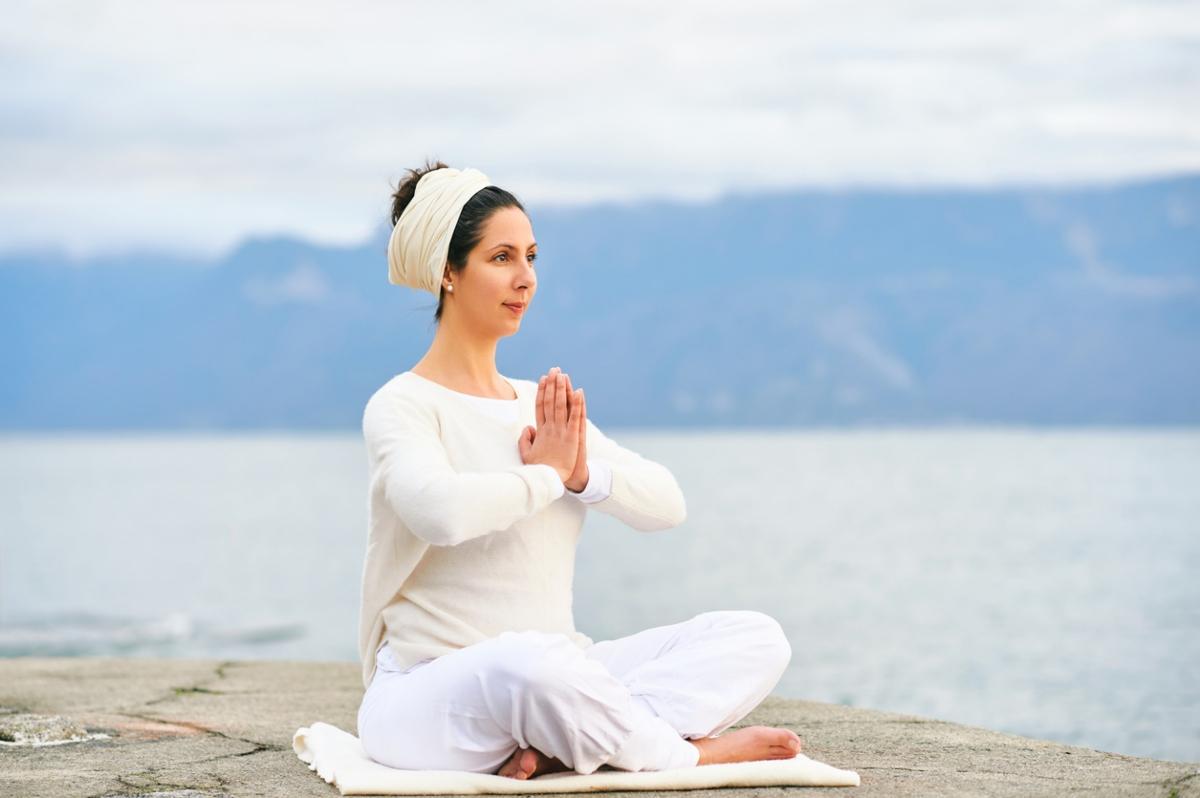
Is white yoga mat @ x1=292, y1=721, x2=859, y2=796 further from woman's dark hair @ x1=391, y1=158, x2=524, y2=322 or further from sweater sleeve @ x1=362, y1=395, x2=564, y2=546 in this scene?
woman's dark hair @ x1=391, y1=158, x2=524, y2=322

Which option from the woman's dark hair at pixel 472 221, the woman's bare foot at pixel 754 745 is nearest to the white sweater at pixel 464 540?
the woman's dark hair at pixel 472 221

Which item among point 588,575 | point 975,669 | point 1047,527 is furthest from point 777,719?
point 1047,527

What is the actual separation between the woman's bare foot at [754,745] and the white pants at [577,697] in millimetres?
44

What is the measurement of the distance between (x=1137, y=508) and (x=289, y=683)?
5871 centimetres

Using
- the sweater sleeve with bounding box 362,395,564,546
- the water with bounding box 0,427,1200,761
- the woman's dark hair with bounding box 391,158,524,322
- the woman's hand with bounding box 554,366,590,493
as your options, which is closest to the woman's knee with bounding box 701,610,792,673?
the woman's hand with bounding box 554,366,590,493

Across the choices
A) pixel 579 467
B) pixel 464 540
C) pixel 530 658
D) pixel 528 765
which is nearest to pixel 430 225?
pixel 579 467

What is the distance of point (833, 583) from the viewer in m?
35.9

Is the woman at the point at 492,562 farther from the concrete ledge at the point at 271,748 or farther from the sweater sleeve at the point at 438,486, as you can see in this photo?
the concrete ledge at the point at 271,748

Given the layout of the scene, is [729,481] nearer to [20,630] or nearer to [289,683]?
[20,630]

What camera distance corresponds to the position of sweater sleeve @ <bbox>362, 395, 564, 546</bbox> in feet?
11.5

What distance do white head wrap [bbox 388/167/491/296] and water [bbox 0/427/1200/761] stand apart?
13042mm

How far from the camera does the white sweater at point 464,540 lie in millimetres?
3660

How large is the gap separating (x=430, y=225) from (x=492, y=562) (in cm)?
89

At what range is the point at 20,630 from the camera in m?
24.8
